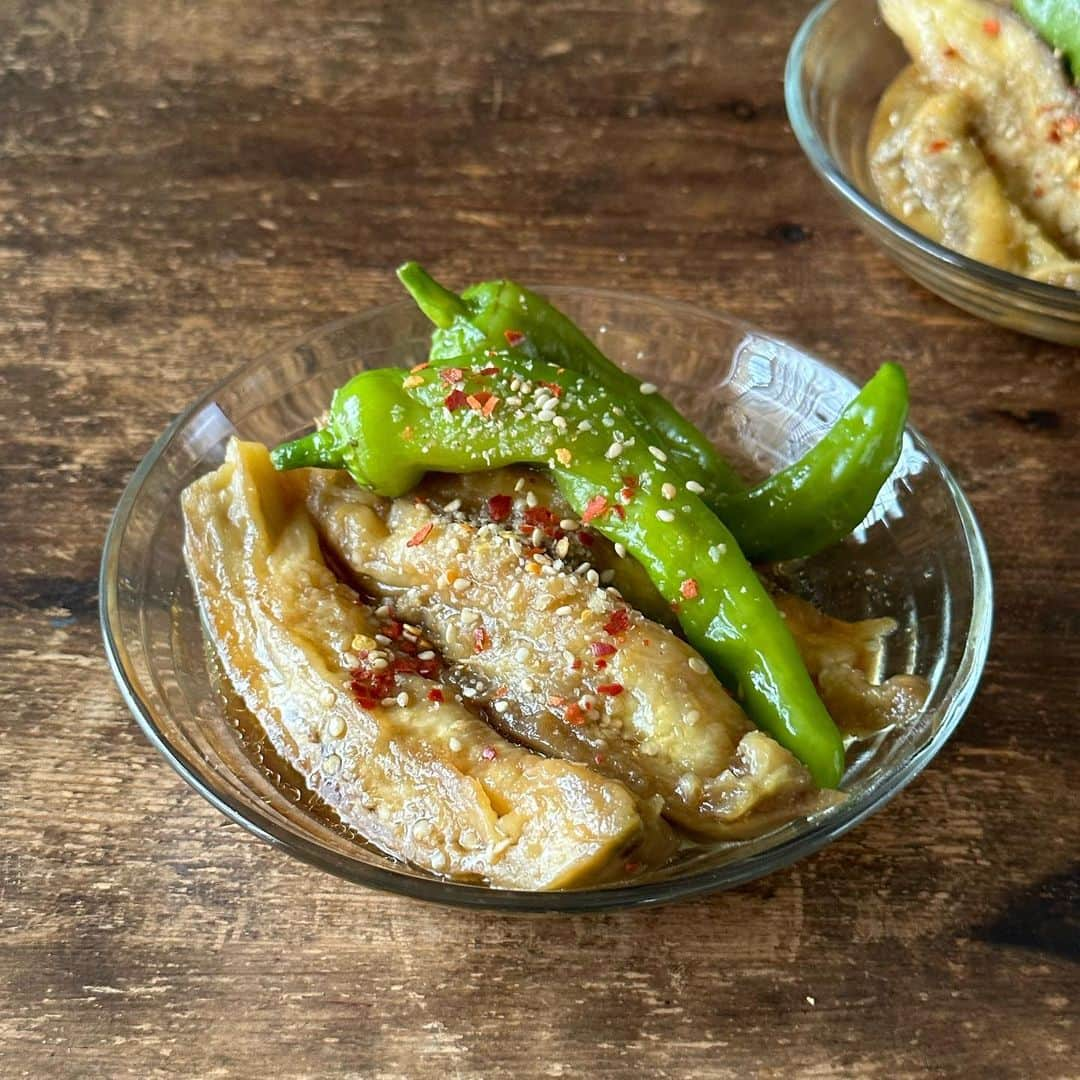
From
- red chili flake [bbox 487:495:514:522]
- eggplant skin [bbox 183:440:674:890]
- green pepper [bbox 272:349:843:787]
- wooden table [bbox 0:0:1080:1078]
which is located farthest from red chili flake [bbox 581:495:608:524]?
wooden table [bbox 0:0:1080:1078]

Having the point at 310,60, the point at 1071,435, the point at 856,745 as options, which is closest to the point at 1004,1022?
the point at 856,745

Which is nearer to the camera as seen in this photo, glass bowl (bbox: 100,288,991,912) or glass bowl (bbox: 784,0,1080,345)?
glass bowl (bbox: 100,288,991,912)

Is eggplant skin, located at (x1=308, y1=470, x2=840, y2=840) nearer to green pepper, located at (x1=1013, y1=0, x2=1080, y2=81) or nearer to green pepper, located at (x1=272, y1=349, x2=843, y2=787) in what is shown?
green pepper, located at (x1=272, y1=349, x2=843, y2=787)

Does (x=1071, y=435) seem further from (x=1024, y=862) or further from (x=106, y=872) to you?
(x=106, y=872)

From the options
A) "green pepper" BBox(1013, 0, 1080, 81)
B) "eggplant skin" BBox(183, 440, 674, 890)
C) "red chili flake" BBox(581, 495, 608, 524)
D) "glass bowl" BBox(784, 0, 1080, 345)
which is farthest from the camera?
"green pepper" BBox(1013, 0, 1080, 81)

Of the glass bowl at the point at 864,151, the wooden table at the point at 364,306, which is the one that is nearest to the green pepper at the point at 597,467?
the wooden table at the point at 364,306

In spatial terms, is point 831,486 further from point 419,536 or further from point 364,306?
point 364,306

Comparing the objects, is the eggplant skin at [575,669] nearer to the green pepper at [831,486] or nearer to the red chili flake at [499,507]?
the red chili flake at [499,507]

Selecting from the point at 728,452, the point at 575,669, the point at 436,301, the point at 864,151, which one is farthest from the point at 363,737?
the point at 864,151
